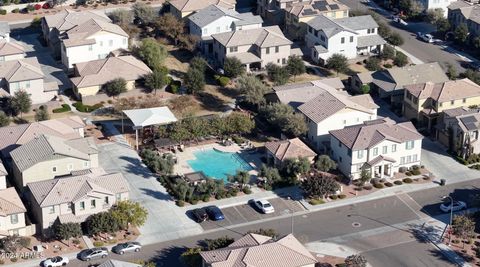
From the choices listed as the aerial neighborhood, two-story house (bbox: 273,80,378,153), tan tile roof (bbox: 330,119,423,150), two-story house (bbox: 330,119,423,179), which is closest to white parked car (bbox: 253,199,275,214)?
the aerial neighborhood

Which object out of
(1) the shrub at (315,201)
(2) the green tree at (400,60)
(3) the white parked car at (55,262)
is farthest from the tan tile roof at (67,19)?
(3) the white parked car at (55,262)

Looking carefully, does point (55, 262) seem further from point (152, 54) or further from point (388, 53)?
point (388, 53)

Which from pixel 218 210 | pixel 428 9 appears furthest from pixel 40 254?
pixel 428 9

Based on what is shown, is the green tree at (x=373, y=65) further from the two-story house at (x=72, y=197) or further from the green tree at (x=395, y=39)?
the two-story house at (x=72, y=197)

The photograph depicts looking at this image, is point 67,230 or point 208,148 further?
point 208,148

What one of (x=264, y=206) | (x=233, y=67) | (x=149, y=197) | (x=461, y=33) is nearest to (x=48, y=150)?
(x=149, y=197)

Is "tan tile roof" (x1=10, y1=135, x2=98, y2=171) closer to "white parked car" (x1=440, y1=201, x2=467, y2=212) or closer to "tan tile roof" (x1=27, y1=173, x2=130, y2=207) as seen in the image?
"tan tile roof" (x1=27, y1=173, x2=130, y2=207)

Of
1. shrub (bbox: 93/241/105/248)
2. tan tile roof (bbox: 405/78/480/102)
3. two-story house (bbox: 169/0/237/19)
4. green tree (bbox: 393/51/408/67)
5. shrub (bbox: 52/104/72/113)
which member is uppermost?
two-story house (bbox: 169/0/237/19)
